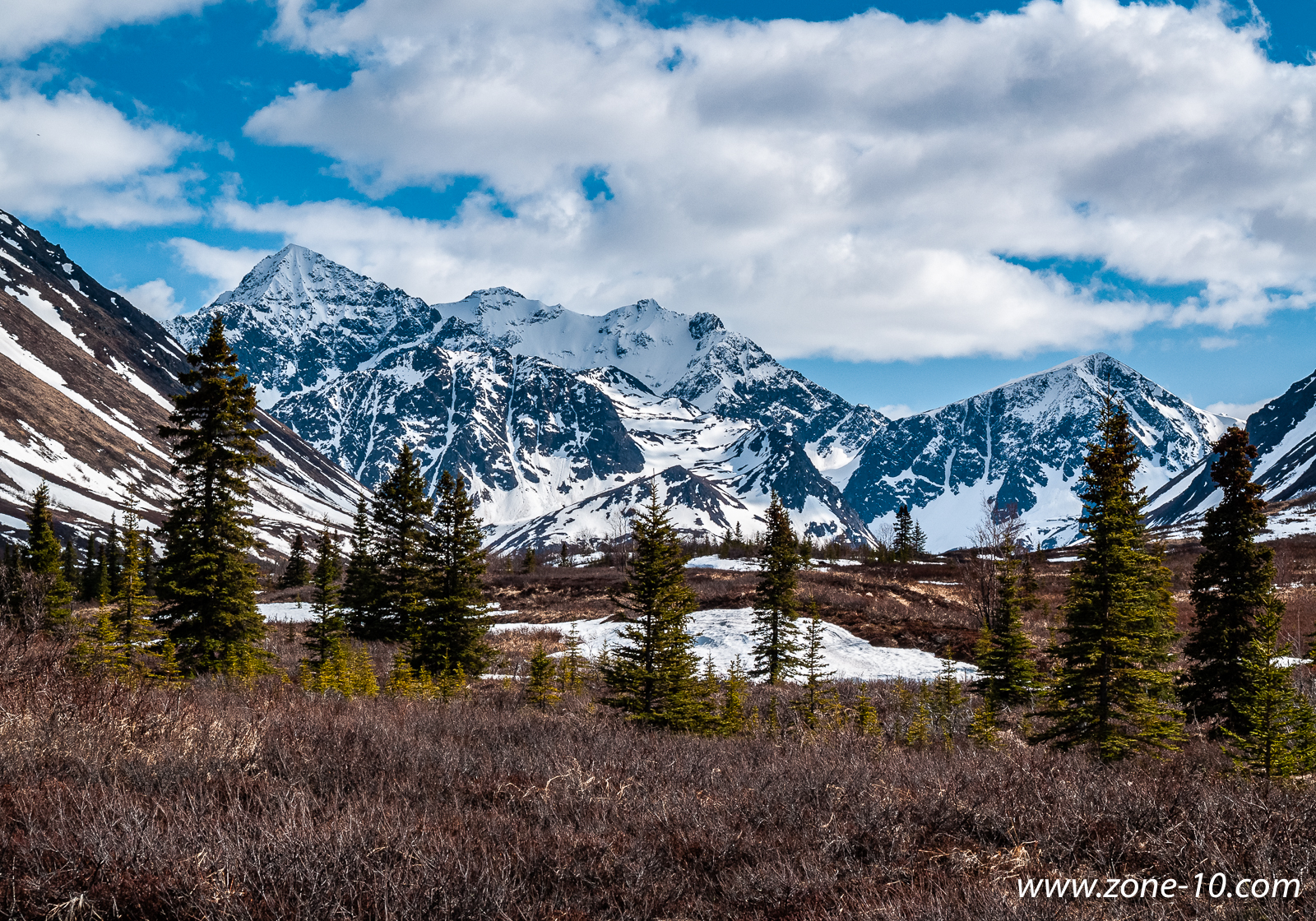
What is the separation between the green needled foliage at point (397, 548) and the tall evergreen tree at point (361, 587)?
16cm

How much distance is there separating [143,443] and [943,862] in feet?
729

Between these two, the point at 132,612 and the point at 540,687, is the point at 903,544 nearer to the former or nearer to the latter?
the point at 540,687

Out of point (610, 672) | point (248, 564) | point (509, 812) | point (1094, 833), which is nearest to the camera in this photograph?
point (1094, 833)

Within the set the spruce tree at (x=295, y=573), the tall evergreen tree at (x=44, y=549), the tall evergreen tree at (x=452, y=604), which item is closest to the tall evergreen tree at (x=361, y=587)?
the tall evergreen tree at (x=452, y=604)

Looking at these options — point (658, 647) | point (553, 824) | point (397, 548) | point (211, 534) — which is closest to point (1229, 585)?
point (658, 647)

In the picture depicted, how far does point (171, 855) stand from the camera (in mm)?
3875

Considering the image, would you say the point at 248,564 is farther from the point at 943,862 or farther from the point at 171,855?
the point at 943,862

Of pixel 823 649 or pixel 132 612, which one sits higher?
pixel 132 612

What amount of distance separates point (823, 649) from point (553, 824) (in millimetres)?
29645

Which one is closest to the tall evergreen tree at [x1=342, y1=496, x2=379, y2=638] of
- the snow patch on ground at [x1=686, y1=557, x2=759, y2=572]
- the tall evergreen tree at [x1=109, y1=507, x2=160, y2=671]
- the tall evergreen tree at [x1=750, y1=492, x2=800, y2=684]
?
the tall evergreen tree at [x1=109, y1=507, x2=160, y2=671]

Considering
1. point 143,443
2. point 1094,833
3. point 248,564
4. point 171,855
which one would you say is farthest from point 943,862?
point 143,443

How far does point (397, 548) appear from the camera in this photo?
32.6m

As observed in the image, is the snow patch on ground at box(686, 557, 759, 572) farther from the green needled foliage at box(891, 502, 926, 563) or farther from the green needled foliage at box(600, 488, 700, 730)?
the green needled foliage at box(600, 488, 700, 730)

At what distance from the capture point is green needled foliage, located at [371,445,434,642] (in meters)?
31.7
